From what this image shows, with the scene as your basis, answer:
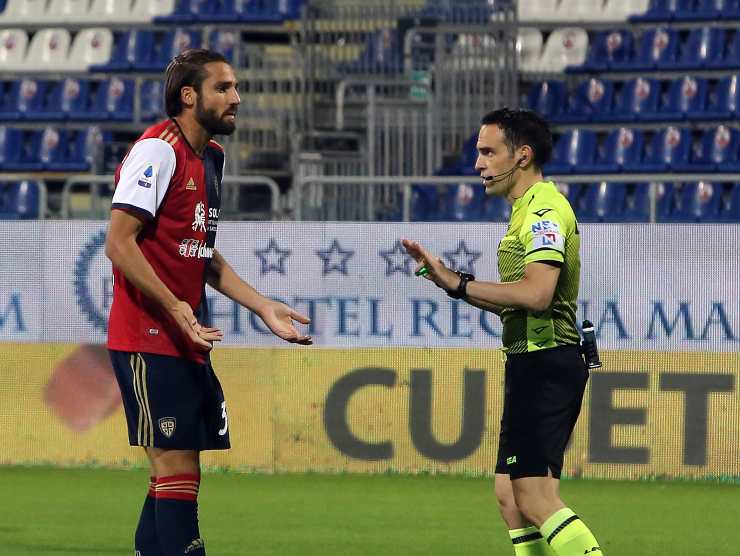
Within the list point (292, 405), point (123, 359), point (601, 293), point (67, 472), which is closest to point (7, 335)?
point (67, 472)

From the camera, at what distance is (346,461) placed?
1213 cm

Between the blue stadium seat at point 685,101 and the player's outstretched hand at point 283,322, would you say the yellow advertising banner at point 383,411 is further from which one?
the blue stadium seat at point 685,101

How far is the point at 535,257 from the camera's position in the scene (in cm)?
549

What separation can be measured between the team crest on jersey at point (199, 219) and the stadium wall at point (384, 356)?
21.9 feet

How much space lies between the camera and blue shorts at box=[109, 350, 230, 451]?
546 centimetres

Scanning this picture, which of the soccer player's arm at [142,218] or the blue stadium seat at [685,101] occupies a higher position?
the blue stadium seat at [685,101]

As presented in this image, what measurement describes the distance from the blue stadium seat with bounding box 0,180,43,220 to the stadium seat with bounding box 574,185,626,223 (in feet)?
20.8

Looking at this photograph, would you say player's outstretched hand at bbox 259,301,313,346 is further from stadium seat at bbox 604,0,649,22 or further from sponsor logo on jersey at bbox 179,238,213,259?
stadium seat at bbox 604,0,649,22

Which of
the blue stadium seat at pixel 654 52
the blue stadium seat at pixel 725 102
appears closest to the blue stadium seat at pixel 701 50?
the blue stadium seat at pixel 654 52

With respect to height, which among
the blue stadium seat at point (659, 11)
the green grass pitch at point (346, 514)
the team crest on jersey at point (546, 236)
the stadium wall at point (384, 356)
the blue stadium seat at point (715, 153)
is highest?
the blue stadium seat at point (659, 11)

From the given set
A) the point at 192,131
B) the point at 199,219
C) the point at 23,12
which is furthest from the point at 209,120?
the point at 23,12

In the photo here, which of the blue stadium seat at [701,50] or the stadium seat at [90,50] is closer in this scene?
the blue stadium seat at [701,50]

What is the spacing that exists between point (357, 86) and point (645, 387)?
858 centimetres

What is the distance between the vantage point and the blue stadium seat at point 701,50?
19.3 meters
